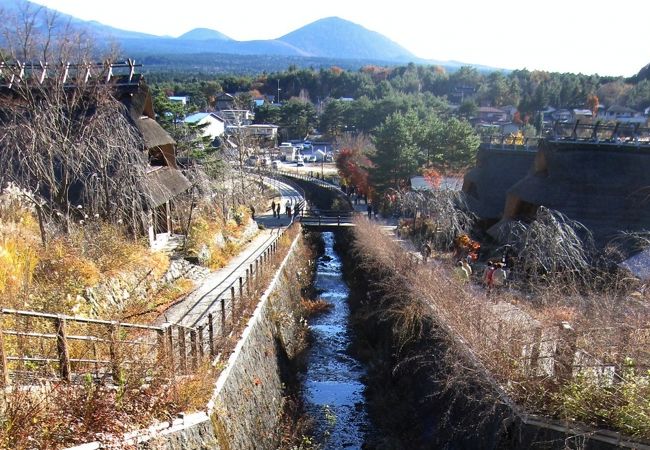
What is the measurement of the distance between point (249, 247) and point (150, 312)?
33.3ft

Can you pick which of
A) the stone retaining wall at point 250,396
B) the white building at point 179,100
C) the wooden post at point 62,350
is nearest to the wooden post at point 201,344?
the stone retaining wall at point 250,396

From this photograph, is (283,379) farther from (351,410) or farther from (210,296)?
(210,296)

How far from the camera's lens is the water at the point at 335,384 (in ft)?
39.3

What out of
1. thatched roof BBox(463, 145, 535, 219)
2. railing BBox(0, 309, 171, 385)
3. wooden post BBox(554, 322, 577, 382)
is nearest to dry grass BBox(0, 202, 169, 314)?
railing BBox(0, 309, 171, 385)

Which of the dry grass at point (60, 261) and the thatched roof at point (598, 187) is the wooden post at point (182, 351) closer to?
the dry grass at point (60, 261)

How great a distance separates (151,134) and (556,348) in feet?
47.9

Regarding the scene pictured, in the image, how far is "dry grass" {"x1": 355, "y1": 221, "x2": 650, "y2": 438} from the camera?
6.66 m

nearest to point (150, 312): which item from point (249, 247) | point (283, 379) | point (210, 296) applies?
point (210, 296)

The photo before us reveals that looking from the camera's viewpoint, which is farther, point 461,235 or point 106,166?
point 461,235

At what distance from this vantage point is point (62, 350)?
6.55 m

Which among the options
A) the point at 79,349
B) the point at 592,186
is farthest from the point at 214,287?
the point at 592,186

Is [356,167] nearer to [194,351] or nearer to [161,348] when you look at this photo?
[194,351]

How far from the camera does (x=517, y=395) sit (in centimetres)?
771

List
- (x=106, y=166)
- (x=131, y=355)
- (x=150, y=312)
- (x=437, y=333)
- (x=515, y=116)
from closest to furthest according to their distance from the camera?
(x=131, y=355), (x=437, y=333), (x=150, y=312), (x=106, y=166), (x=515, y=116)
